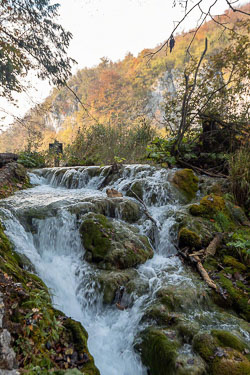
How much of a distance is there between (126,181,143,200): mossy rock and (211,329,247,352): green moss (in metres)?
3.68

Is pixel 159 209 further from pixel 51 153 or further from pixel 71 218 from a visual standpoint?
pixel 51 153

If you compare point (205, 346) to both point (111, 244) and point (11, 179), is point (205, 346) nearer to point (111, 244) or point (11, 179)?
point (111, 244)

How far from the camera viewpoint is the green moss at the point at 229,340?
6.91ft

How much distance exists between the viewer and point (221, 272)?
10.7 feet

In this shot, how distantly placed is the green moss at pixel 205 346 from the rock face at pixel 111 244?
146 cm

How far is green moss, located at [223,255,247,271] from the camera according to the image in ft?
10.8

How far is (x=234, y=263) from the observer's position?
134 inches

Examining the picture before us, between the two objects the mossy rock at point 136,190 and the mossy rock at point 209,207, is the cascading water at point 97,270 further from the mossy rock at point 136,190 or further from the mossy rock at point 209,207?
the mossy rock at point 209,207

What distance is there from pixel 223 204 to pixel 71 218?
3.29m

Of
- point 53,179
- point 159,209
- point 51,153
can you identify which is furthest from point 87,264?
point 51,153

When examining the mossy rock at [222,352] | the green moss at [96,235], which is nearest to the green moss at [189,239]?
the green moss at [96,235]

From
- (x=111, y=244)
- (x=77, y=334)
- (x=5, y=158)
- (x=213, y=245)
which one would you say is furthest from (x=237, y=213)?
(x=5, y=158)

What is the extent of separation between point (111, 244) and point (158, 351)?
5.63 ft

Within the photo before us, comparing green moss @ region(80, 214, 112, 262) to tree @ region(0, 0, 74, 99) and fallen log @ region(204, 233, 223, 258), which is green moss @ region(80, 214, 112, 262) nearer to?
fallen log @ region(204, 233, 223, 258)
